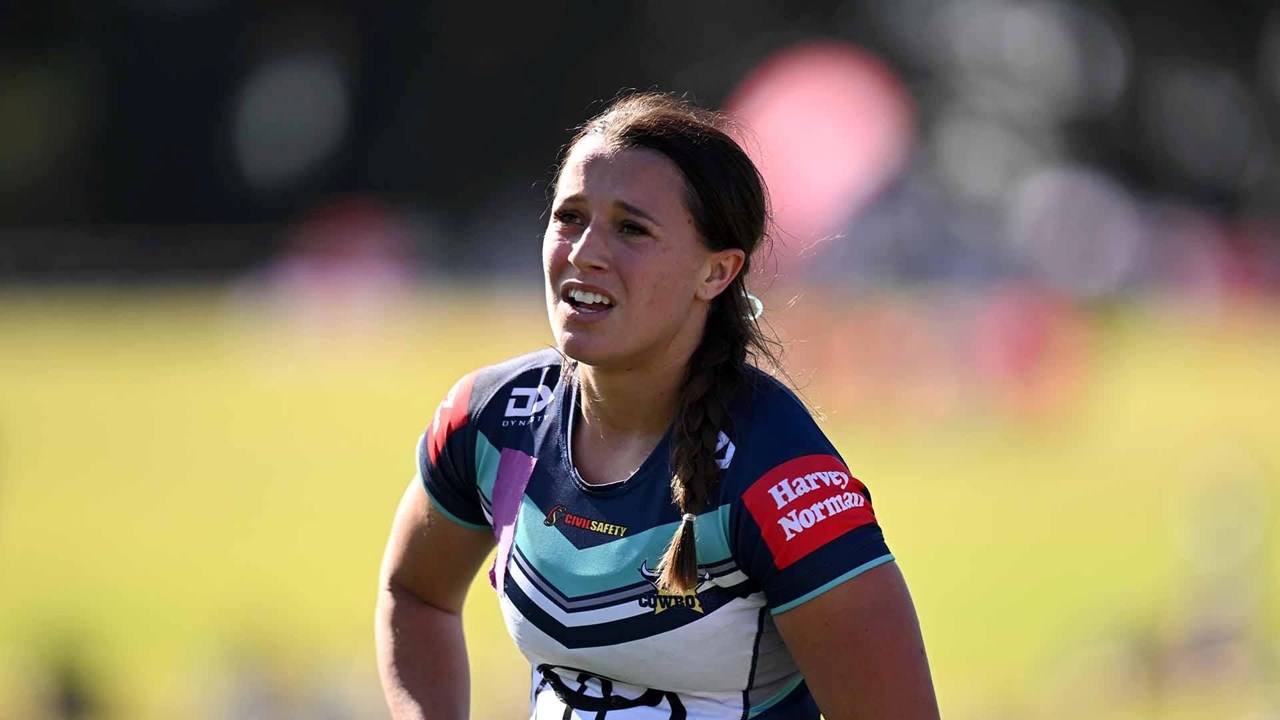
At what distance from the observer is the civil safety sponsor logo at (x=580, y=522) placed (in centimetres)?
288

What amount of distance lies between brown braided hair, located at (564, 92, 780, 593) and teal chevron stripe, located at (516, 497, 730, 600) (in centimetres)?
3

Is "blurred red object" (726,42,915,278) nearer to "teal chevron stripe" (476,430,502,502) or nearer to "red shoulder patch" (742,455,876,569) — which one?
"teal chevron stripe" (476,430,502,502)

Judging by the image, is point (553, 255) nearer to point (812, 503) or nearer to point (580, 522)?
point (580, 522)

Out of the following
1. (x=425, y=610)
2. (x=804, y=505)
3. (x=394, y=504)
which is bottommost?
(x=425, y=610)

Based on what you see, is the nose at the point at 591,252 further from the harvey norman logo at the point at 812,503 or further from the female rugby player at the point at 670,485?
the harvey norman logo at the point at 812,503

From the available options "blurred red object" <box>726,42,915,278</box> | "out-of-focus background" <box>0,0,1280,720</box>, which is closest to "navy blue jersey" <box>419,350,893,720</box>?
"out-of-focus background" <box>0,0,1280,720</box>

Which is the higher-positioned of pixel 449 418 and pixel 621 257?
pixel 621 257

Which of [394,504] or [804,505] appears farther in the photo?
[394,504]

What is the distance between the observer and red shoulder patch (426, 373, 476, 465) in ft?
10.6

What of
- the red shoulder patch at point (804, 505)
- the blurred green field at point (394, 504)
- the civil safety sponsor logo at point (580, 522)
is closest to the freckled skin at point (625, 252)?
the civil safety sponsor logo at point (580, 522)

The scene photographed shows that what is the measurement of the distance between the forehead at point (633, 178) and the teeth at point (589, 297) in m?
0.17

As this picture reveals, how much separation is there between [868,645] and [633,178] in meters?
0.89

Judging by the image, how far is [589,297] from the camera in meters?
2.91

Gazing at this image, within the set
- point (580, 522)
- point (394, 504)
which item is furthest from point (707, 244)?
point (394, 504)
